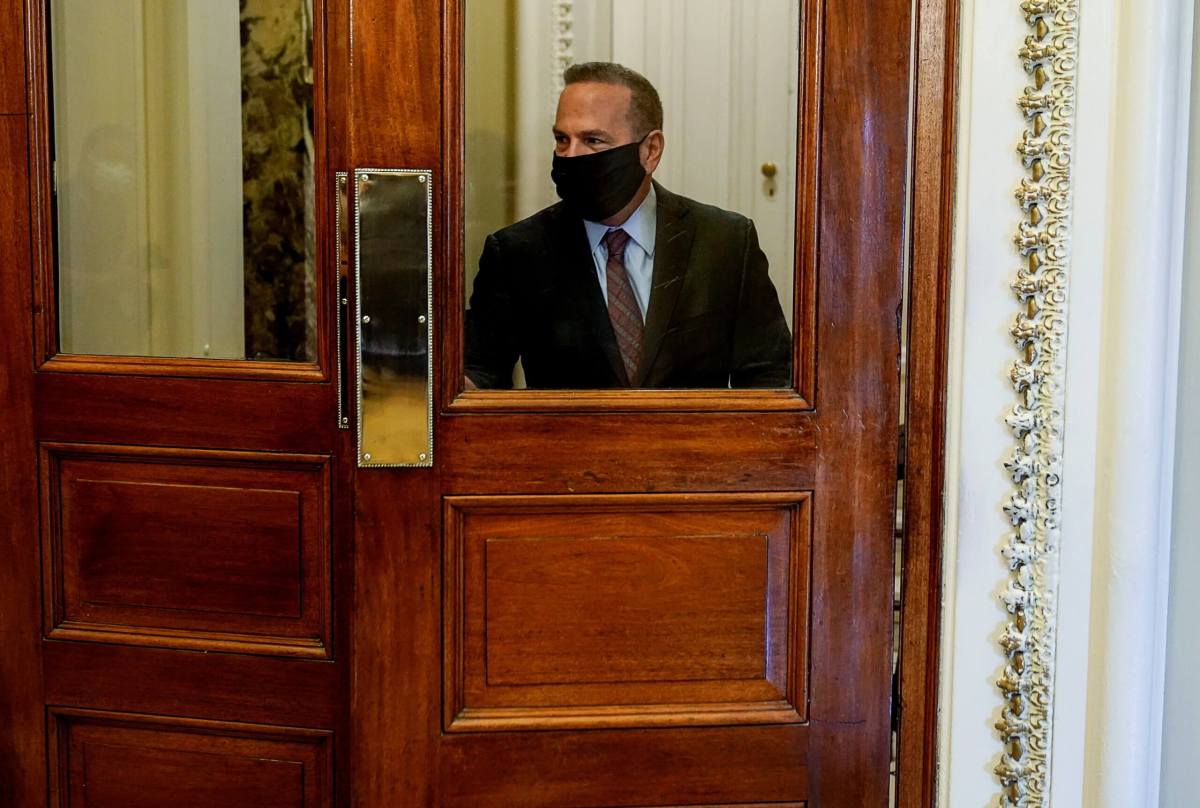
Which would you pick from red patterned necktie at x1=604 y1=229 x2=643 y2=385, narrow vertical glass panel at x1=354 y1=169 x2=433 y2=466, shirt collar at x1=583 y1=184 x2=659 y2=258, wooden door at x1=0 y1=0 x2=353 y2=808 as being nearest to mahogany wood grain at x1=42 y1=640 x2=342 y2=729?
Answer: wooden door at x1=0 y1=0 x2=353 y2=808

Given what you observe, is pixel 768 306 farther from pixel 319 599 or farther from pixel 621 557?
pixel 319 599

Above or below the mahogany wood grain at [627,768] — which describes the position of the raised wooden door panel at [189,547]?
above

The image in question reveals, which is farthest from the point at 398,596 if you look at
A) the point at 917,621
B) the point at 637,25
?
the point at 637,25

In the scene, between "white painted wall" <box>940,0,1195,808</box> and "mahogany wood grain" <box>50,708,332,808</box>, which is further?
"mahogany wood grain" <box>50,708,332,808</box>

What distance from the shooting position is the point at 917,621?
137cm

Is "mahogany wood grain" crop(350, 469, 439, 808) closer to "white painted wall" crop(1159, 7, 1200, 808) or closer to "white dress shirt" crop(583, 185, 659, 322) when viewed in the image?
"white dress shirt" crop(583, 185, 659, 322)

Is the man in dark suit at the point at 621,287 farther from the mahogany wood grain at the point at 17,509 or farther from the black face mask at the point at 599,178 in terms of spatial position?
the mahogany wood grain at the point at 17,509

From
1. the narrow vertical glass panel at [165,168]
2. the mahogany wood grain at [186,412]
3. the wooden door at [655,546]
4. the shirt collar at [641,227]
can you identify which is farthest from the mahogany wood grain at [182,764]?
the shirt collar at [641,227]

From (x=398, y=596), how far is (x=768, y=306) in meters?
0.61

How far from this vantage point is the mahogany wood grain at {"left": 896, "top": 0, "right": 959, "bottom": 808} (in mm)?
1313

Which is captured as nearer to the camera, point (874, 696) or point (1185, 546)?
point (1185, 546)

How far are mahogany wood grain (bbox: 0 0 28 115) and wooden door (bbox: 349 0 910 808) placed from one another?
1.56 feet

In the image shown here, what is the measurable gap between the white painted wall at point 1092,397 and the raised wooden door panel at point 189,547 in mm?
839

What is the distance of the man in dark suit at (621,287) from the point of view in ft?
4.42
